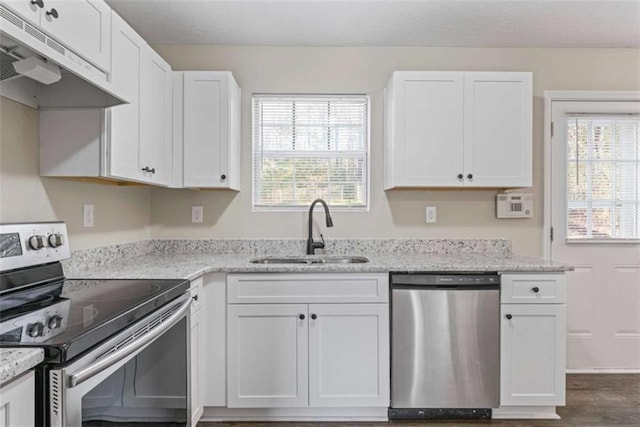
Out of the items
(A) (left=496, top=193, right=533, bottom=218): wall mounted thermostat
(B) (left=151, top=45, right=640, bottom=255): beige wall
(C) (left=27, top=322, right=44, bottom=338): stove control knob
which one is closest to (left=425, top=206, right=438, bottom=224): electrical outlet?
(B) (left=151, top=45, right=640, bottom=255): beige wall

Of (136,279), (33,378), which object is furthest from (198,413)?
(33,378)

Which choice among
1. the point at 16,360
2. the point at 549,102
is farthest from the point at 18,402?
the point at 549,102

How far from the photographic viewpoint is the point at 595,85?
2.81 meters

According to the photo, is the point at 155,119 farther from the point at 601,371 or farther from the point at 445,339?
the point at 601,371

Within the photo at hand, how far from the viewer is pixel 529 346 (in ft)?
6.98

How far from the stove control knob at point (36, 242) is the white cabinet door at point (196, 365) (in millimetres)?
699

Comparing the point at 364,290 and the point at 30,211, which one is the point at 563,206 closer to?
the point at 364,290

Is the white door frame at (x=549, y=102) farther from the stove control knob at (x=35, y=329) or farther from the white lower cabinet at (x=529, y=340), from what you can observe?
the stove control knob at (x=35, y=329)

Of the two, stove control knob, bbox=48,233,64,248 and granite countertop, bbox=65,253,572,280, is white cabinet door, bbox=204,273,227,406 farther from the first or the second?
stove control knob, bbox=48,233,64,248

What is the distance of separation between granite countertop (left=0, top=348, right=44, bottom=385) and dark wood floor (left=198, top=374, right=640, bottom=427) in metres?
1.56

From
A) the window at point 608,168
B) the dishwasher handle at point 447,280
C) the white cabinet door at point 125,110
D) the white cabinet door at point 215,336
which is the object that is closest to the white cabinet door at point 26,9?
the white cabinet door at point 125,110

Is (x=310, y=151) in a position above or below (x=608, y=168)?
above

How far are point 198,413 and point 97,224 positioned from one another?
1175 mm

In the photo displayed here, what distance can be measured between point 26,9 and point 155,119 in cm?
109
